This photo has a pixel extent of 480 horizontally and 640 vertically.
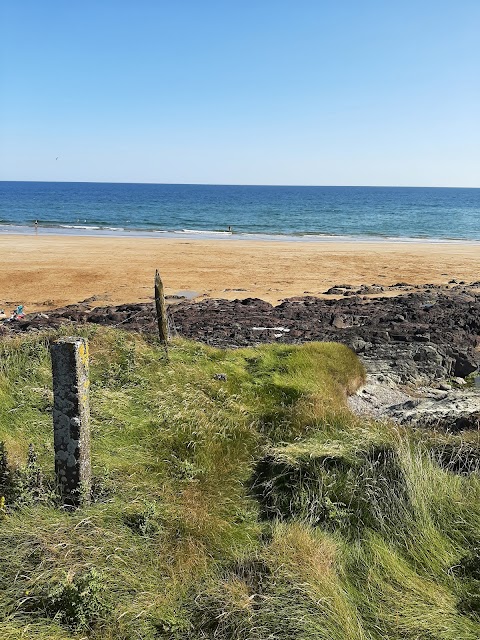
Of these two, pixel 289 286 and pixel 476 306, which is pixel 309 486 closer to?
pixel 476 306

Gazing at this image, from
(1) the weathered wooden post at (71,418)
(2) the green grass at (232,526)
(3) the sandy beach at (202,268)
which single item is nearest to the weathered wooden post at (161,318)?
(2) the green grass at (232,526)

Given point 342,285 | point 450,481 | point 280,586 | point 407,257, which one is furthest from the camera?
point 407,257

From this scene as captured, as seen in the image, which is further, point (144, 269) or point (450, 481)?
point (144, 269)

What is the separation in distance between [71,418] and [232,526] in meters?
1.87

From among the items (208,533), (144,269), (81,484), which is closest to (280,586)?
(208,533)

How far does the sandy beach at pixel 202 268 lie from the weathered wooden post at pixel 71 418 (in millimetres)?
15844

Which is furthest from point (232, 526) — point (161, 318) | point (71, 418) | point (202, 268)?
point (202, 268)

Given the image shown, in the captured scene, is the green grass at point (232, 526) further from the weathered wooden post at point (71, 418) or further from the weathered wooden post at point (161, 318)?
the weathered wooden post at point (161, 318)

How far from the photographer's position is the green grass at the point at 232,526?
396cm

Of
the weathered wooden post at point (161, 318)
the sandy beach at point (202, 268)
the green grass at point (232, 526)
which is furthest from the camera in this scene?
the sandy beach at point (202, 268)

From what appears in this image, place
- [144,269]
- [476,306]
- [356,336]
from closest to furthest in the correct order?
[356,336], [476,306], [144,269]

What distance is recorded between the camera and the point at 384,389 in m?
11.3

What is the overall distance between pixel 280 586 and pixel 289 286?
829 inches

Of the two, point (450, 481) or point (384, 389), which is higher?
point (450, 481)
